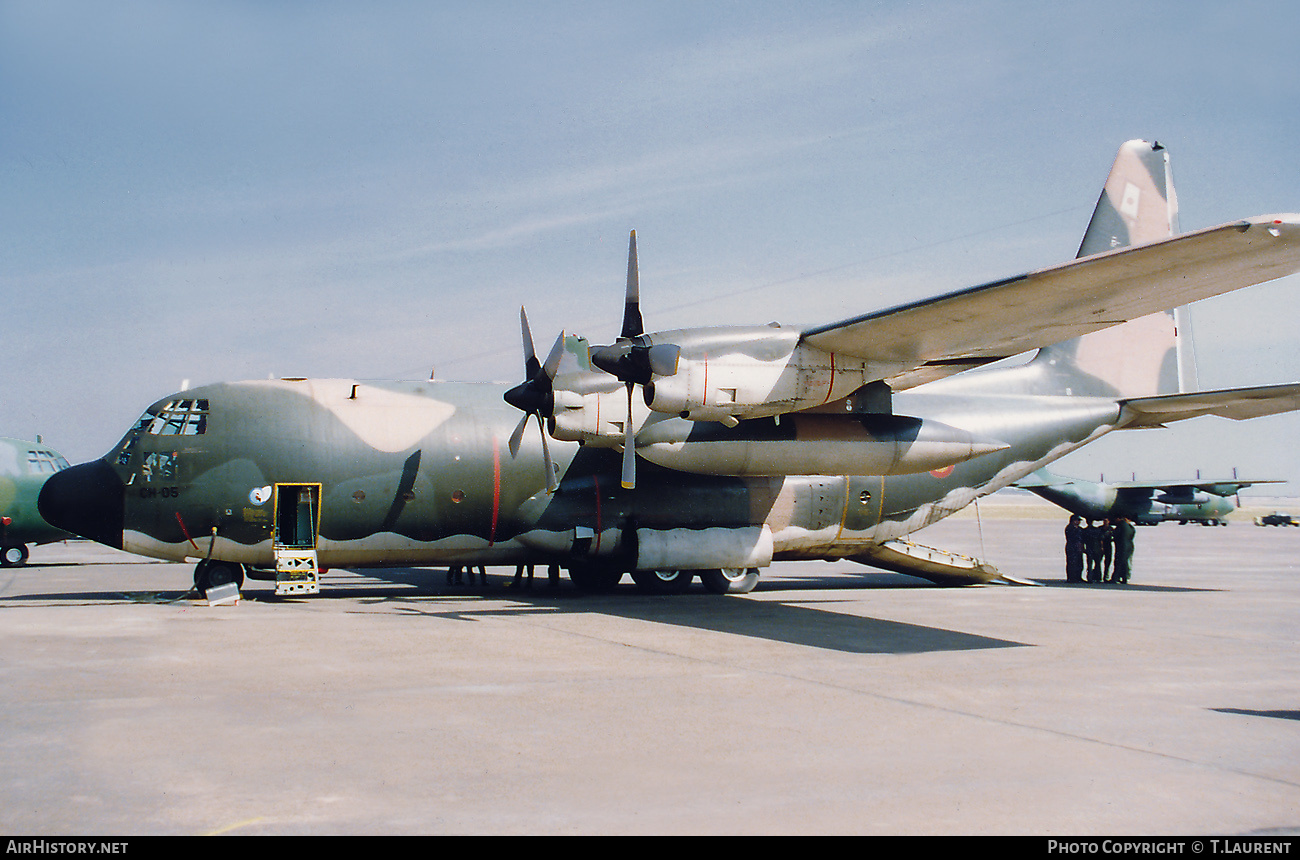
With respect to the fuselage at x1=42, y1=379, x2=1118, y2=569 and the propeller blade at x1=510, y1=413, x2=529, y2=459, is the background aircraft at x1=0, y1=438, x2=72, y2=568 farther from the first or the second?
the propeller blade at x1=510, y1=413, x2=529, y2=459

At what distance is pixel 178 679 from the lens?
994 cm

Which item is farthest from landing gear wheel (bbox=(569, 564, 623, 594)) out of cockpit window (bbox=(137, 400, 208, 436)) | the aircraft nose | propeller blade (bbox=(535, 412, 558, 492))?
the aircraft nose

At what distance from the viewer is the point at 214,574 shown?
17.7 meters

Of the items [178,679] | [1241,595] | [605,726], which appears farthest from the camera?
[1241,595]

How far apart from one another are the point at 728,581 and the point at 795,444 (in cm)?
541

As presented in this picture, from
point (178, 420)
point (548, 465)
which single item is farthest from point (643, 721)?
point (178, 420)

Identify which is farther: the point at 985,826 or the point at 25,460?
the point at 25,460

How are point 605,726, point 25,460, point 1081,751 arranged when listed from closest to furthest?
point 1081,751 < point 605,726 < point 25,460

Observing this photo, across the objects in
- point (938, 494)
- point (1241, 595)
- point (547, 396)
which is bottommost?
point (1241, 595)

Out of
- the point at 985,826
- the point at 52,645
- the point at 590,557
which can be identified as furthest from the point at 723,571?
the point at 985,826

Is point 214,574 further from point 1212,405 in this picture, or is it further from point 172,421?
point 1212,405
